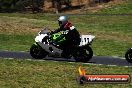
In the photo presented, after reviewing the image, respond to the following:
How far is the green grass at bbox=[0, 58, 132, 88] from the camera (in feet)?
42.1

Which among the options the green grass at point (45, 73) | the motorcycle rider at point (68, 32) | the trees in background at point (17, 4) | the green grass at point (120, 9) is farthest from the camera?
the trees in background at point (17, 4)

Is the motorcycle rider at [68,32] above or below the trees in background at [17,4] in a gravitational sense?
above

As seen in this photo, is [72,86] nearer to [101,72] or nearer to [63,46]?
[101,72]

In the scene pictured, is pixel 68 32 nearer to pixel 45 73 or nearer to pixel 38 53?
pixel 38 53

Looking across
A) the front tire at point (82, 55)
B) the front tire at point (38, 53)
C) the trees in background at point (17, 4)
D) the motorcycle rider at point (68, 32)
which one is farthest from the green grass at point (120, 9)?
the motorcycle rider at point (68, 32)

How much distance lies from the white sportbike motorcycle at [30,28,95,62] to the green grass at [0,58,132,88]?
97 cm

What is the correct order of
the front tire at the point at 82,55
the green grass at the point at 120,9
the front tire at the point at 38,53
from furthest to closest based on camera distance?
the green grass at the point at 120,9 → the front tire at the point at 38,53 → the front tire at the point at 82,55

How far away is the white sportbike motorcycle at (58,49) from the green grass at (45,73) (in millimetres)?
968

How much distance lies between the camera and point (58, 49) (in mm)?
18328

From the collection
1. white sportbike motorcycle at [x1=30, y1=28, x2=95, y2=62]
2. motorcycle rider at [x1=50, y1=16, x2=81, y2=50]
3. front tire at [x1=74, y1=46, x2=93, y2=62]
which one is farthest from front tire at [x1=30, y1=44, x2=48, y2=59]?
front tire at [x1=74, y1=46, x2=93, y2=62]

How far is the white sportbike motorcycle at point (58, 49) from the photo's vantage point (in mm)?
17861

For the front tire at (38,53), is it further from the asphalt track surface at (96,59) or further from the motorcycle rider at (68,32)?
the motorcycle rider at (68,32)

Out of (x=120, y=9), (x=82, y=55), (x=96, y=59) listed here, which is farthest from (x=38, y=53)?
(x=120, y=9)

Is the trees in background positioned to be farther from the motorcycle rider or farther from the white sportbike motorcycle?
the motorcycle rider
